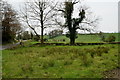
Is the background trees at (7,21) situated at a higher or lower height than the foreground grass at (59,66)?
higher

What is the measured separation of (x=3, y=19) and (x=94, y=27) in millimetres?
22558

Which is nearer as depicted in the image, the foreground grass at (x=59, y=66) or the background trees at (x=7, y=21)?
the foreground grass at (x=59, y=66)

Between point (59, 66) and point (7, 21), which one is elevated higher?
point (7, 21)

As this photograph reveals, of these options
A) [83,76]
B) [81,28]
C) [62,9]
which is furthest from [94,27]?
[83,76]

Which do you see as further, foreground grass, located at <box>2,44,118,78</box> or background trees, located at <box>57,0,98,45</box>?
background trees, located at <box>57,0,98,45</box>

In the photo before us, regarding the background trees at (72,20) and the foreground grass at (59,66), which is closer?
the foreground grass at (59,66)

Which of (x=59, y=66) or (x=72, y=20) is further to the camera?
(x=72, y=20)

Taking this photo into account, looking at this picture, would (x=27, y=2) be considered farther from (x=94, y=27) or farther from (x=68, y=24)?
(x=94, y=27)

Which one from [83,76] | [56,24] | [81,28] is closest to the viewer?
[83,76]

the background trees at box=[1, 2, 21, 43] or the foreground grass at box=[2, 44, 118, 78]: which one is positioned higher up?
the background trees at box=[1, 2, 21, 43]

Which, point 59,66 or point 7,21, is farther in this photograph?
point 7,21

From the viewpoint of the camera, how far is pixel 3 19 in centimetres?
3481

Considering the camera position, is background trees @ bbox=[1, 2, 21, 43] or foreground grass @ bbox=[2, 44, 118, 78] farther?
background trees @ bbox=[1, 2, 21, 43]

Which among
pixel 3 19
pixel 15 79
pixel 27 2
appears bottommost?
pixel 15 79
